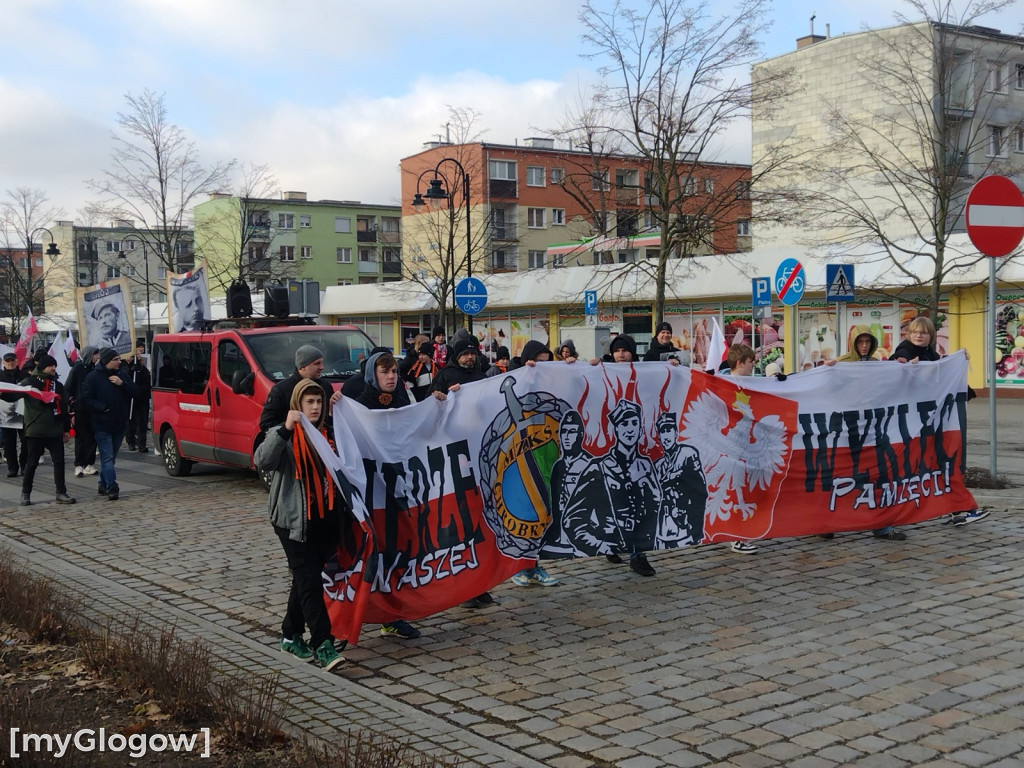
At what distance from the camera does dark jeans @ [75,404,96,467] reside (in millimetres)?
15717

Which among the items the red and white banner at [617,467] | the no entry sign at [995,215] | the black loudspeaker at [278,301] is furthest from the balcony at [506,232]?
the red and white banner at [617,467]

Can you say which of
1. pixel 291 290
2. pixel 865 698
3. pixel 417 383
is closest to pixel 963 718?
pixel 865 698

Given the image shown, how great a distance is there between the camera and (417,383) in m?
15.3

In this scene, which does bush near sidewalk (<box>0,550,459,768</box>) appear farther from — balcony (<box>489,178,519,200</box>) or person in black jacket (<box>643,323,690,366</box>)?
balcony (<box>489,178,519,200</box>)

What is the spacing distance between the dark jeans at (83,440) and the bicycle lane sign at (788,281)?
422 inches

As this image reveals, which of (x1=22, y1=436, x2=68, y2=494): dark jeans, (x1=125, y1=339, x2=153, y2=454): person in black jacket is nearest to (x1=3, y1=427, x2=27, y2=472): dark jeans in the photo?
(x1=22, y1=436, x2=68, y2=494): dark jeans

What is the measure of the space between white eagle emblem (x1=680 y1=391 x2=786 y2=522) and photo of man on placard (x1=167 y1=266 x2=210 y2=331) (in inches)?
537

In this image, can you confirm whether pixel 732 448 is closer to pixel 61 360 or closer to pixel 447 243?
pixel 61 360

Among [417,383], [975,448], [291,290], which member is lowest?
[975,448]

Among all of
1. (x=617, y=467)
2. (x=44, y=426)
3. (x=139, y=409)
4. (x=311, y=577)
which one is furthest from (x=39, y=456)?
(x=311, y=577)

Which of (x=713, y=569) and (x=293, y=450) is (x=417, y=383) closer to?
(x=713, y=569)

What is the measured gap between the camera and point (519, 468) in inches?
309

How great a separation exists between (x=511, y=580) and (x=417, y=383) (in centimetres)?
698

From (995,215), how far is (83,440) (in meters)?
12.9
